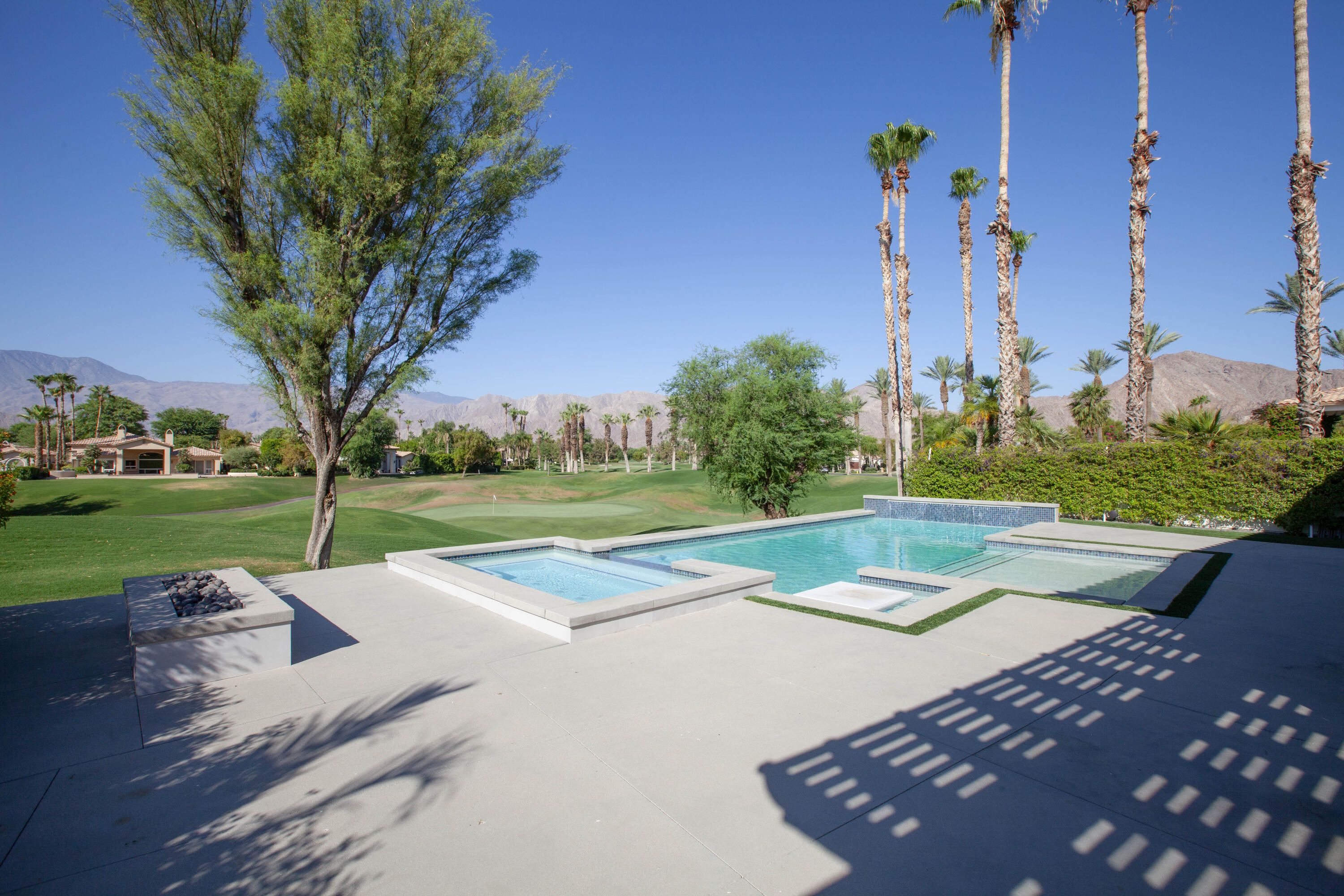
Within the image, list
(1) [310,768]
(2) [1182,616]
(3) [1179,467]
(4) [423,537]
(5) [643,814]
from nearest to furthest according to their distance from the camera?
(5) [643,814] → (1) [310,768] → (2) [1182,616] → (3) [1179,467] → (4) [423,537]

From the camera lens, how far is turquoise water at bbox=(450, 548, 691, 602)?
8.40m

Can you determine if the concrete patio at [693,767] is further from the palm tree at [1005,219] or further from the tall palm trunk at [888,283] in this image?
the tall palm trunk at [888,283]

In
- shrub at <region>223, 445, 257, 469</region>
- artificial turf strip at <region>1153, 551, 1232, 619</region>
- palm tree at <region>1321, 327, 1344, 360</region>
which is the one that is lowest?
artificial turf strip at <region>1153, 551, 1232, 619</region>

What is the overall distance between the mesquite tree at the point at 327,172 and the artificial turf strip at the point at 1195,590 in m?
10.4

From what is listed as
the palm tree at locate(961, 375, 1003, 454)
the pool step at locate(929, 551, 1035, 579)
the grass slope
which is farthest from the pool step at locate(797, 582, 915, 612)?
the palm tree at locate(961, 375, 1003, 454)

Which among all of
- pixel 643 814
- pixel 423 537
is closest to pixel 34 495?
pixel 423 537

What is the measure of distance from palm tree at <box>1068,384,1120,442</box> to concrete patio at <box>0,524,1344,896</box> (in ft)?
109

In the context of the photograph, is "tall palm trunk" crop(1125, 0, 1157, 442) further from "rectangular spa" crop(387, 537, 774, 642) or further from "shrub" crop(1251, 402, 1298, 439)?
"rectangular spa" crop(387, 537, 774, 642)

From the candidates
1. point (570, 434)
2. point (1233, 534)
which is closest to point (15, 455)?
point (570, 434)

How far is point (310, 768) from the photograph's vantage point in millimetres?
3037

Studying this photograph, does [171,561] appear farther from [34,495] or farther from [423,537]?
[34,495]

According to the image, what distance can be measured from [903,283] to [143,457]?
63.3 metres

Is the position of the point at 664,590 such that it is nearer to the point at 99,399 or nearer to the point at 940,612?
the point at 940,612

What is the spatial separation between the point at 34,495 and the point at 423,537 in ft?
73.4
